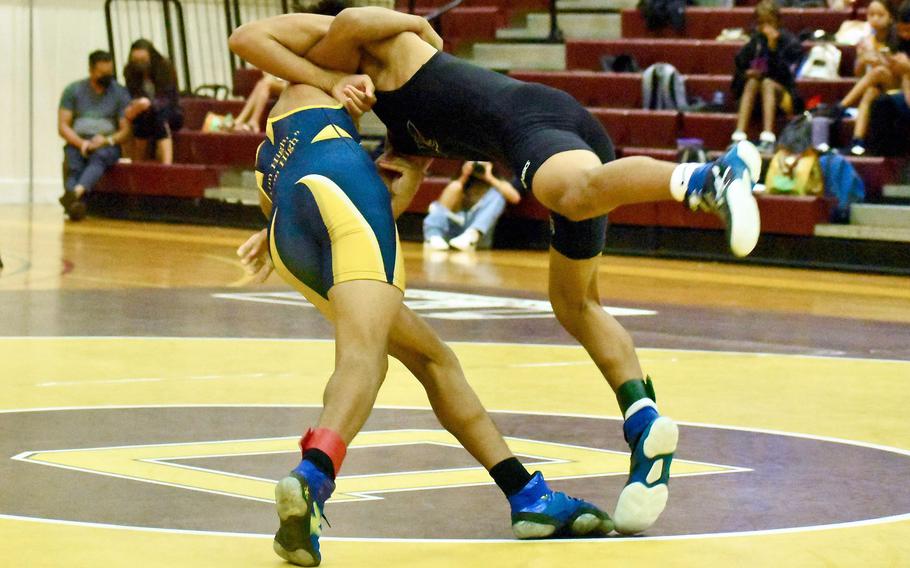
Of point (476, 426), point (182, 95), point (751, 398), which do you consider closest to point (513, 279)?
point (751, 398)

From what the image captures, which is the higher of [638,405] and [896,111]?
[896,111]

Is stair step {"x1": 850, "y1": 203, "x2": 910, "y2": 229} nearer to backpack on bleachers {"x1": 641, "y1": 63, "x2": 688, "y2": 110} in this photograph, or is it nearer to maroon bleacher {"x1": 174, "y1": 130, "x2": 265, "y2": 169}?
backpack on bleachers {"x1": 641, "y1": 63, "x2": 688, "y2": 110}

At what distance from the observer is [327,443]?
3.49 m

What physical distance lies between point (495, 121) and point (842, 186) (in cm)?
813

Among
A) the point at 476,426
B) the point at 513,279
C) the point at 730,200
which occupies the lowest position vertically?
the point at 513,279

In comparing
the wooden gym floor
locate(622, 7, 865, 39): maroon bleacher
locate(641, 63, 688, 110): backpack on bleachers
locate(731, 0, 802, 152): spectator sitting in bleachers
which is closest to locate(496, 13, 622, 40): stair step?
locate(622, 7, 865, 39): maroon bleacher

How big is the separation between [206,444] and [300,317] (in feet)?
11.3

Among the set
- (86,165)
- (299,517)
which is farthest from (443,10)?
(299,517)

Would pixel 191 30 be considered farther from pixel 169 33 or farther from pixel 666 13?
pixel 666 13

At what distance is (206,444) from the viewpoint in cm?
492

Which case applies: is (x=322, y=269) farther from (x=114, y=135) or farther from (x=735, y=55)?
(x=114, y=135)

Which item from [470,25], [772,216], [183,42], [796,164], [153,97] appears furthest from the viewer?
[183,42]

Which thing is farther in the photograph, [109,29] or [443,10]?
[109,29]

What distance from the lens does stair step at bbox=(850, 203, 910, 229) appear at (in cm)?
1126
